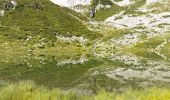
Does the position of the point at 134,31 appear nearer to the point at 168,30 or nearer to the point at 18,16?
the point at 168,30

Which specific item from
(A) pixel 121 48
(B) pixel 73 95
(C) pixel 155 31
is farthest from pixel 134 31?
(B) pixel 73 95

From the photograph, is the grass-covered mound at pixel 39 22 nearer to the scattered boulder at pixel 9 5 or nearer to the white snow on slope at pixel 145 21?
the scattered boulder at pixel 9 5

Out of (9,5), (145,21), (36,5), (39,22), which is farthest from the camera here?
(145,21)

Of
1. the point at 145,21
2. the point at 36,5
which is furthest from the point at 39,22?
the point at 145,21

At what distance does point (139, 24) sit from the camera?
176375 millimetres

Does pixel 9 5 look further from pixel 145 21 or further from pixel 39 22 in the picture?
pixel 145 21

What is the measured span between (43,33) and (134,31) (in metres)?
34.6

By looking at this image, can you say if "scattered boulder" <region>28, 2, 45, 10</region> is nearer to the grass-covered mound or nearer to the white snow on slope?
the grass-covered mound

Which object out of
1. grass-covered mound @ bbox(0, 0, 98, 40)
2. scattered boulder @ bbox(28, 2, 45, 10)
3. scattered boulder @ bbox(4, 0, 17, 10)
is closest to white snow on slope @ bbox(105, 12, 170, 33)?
grass-covered mound @ bbox(0, 0, 98, 40)

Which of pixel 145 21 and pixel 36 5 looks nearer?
pixel 36 5

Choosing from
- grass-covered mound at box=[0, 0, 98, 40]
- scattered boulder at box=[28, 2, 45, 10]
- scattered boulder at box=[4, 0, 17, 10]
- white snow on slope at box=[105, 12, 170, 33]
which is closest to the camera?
grass-covered mound at box=[0, 0, 98, 40]

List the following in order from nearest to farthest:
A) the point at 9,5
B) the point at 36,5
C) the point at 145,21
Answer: the point at 9,5 → the point at 36,5 → the point at 145,21

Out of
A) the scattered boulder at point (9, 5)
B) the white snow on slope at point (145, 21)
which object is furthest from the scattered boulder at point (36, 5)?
the white snow on slope at point (145, 21)

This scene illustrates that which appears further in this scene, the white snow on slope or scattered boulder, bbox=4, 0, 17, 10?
scattered boulder, bbox=4, 0, 17, 10
